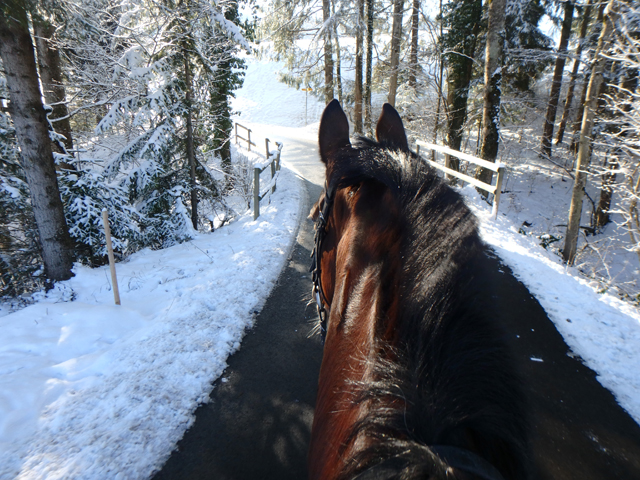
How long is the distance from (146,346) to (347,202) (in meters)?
3.39

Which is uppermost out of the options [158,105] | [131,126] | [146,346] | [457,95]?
[457,95]

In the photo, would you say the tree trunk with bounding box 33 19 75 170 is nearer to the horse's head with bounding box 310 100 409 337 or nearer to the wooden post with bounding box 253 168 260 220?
the wooden post with bounding box 253 168 260 220

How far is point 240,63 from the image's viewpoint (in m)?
13.1

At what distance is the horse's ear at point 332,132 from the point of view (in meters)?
1.99

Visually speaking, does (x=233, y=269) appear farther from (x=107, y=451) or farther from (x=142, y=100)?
(x=142, y=100)

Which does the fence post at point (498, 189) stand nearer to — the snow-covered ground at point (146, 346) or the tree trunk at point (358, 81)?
the snow-covered ground at point (146, 346)

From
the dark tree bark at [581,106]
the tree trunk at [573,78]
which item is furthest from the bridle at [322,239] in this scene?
the tree trunk at [573,78]

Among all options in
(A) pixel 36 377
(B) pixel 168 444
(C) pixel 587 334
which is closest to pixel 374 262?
(B) pixel 168 444

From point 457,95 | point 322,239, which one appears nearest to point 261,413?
point 322,239

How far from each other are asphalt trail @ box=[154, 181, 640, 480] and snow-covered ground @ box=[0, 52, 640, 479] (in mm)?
182

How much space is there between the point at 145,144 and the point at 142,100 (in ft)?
3.22

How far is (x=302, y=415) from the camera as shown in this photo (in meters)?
3.03

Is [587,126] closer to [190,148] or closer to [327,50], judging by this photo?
[190,148]

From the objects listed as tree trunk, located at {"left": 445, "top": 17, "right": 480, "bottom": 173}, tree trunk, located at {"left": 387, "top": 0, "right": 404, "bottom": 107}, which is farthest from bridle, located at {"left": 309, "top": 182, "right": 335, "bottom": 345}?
tree trunk, located at {"left": 387, "top": 0, "right": 404, "bottom": 107}
